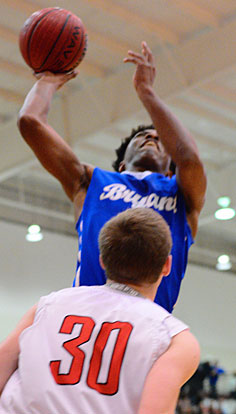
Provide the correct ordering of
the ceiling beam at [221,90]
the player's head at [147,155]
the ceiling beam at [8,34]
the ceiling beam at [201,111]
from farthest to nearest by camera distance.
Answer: the ceiling beam at [201,111]
the ceiling beam at [221,90]
the ceiling beam at [8,34]
the player's head at [147,155]

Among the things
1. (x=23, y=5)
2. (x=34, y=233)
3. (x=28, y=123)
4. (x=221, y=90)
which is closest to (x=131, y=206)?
(x=28, y=123)

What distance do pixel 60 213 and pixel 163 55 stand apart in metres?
7.46

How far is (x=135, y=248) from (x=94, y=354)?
0.32 m

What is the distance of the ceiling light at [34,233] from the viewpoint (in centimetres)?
1473

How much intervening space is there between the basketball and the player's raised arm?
26 centimetres

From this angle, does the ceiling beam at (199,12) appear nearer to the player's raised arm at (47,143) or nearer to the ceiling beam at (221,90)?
the ceiling beam at (221,90)

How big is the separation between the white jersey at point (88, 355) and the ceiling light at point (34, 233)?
42.2ft

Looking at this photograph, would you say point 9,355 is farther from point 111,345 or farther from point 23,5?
point 23,5

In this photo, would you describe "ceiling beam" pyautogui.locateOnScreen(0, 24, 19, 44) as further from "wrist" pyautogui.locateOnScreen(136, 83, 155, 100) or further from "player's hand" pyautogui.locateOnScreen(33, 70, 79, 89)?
"wrist" pyautogui.locateOnScreen(136, 83, 155, 100)

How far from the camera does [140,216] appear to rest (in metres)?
2.00

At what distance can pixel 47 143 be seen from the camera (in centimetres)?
293

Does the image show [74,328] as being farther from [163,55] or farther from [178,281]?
[163,55]

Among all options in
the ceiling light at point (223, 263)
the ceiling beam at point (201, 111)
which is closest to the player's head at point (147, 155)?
the ceiling beam at point (201, 111)

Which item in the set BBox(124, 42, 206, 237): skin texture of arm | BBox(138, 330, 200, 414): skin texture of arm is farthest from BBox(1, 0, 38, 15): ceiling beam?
BBox(138, 330, 200, 414): skin texture of arm
